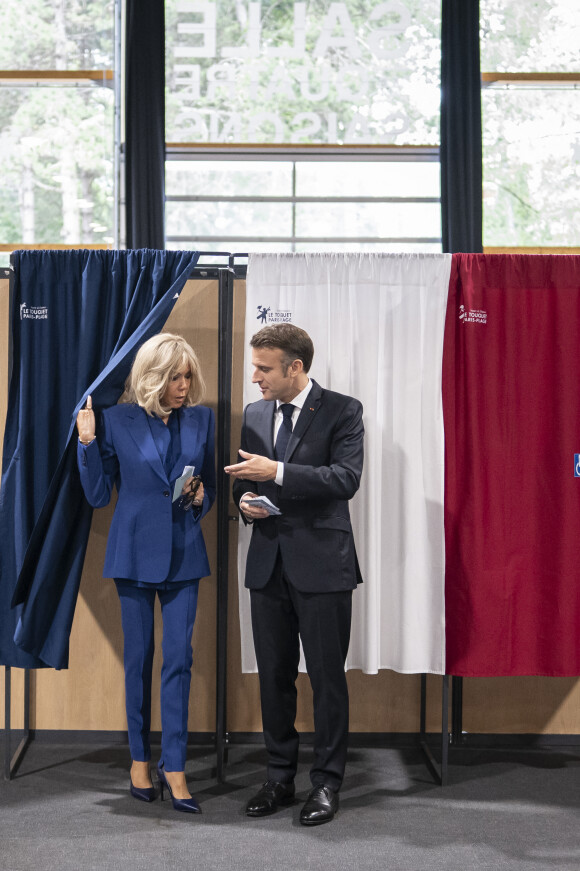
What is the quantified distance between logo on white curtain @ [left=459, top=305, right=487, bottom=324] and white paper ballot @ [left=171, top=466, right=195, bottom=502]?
1.31m

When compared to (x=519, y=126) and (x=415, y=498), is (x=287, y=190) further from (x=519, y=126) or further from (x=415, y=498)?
(x=415, y=498)

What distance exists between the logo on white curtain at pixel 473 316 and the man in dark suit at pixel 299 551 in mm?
699

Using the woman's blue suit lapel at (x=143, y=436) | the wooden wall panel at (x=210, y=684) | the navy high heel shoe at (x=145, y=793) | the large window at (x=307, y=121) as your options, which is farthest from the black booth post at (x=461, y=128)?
the navy high heel shoe at (x=145, y=793)

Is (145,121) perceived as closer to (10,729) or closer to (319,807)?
(10,729)

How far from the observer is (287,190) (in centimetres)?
615

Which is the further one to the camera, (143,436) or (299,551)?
(143,436)

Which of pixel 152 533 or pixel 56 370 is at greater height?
pixel 56 370

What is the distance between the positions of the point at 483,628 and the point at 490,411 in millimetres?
910

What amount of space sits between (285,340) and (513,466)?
3.79 feet

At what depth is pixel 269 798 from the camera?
10.2 feet

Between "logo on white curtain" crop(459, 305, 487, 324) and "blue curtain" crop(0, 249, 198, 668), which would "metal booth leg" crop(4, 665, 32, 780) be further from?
"logo on white curtain" crop(459, 305, 487, 324)

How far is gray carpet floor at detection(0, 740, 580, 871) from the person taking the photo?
2748 millimetres

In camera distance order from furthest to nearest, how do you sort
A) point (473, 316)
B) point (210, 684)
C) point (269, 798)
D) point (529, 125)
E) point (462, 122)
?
point (529, 125), point (462, 122), point (210, 684), point (473, 316), point (269, 798)

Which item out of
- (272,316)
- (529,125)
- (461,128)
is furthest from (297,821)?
(529,125)
